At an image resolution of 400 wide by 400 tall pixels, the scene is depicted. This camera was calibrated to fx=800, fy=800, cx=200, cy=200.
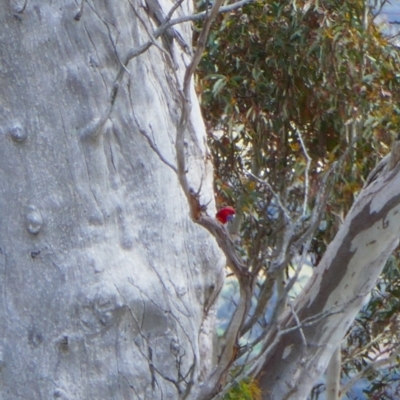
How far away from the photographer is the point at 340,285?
6.75 feet

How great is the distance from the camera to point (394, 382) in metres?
3.75

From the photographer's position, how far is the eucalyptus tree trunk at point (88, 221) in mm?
1651

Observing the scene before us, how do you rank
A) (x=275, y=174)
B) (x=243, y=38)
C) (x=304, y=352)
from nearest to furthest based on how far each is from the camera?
1. (x=304, y=352)
2. (x=243, y=38)
3. (x=275, y=174)

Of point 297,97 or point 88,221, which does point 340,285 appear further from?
point 297,97

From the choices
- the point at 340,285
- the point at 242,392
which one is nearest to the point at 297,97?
the point at 340,285

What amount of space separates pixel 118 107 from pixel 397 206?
76cm

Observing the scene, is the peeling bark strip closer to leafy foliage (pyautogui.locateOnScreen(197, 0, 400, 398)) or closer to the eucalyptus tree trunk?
the eucalyptus tree trunk

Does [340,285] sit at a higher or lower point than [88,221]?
lower

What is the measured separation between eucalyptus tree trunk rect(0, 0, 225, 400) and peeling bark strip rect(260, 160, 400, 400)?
12.1 inches

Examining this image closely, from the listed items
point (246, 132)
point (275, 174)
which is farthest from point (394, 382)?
point (246, 132)

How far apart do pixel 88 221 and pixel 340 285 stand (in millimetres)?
724

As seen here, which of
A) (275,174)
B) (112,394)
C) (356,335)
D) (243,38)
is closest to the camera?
(112,394)

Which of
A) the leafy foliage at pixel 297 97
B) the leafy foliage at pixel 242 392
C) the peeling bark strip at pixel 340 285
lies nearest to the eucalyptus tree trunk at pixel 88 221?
the leafy foliage at pixel 242 392

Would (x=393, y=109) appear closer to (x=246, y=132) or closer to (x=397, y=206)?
(x=246, y=132)
